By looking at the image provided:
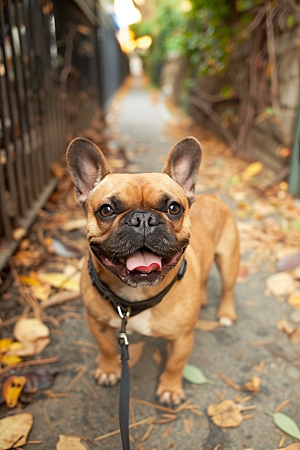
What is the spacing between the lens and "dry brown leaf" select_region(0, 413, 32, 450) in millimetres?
1743

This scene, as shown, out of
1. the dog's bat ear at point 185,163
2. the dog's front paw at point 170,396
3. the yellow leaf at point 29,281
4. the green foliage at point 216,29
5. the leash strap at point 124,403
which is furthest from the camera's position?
the green foliage at point 216,29

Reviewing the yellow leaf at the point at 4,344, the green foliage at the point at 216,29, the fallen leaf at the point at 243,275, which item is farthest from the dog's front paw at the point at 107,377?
the green foliage at the point at 216,29

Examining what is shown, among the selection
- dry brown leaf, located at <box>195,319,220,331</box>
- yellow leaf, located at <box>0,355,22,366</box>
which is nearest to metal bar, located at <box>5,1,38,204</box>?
yellow leaf, located at <box>0,355,22,366</box>

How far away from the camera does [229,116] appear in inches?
257

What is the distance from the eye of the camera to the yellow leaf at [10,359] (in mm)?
2193

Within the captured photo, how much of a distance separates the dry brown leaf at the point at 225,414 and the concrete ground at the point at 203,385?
1.0 inches

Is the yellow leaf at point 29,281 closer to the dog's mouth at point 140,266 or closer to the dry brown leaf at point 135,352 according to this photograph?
the dry brown leaf at point 135,352

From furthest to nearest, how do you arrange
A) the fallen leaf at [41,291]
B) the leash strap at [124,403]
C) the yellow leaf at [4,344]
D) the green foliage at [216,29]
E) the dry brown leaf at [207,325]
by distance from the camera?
the green foliage at [216,29] < the fallen leaf at [41,291] < the dry brown leaf at [207,325] < the yellow leaf at [4,344] < the leash strap at [124,403]

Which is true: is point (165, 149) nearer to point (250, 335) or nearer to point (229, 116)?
point (229, 116)

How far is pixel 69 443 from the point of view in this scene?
176 cm

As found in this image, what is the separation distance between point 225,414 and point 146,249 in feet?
3.52

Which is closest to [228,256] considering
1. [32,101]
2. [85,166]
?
[85,166]

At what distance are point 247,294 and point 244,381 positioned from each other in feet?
2.98

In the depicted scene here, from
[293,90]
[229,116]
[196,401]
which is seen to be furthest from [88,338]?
[229,116]
